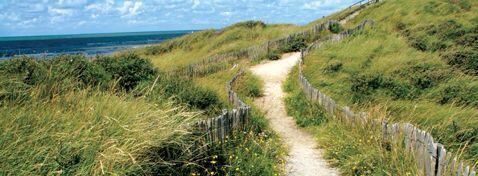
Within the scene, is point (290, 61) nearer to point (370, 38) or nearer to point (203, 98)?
point (370, 38)

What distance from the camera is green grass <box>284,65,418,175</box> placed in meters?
7.73

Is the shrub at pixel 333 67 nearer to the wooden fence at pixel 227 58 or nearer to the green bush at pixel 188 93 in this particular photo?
the wooden fence at pixel 227 58

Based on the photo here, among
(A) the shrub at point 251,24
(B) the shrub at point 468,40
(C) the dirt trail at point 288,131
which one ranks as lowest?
(C) the dirt trail at point 288,131

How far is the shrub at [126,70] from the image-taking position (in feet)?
42.9

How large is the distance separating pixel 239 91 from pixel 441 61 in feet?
29.8

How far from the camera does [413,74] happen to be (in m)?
17.3

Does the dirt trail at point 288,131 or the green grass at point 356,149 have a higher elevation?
the green grass at point 356,149

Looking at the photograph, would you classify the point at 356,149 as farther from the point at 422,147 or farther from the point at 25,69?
the point at 25,69

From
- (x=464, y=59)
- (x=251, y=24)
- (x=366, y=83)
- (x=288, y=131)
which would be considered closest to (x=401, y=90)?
(x=366, y=83)

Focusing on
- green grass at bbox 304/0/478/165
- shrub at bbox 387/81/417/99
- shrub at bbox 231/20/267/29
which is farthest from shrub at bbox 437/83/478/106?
shrub at bbox 231/20/267/29

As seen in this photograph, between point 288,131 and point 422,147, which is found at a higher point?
point 422,147

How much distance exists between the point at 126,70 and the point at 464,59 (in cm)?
1376

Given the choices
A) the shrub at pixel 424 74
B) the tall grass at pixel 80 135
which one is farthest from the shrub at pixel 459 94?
the tall grass at pixel 80 135

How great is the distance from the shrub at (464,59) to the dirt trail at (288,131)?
22.0 feet
